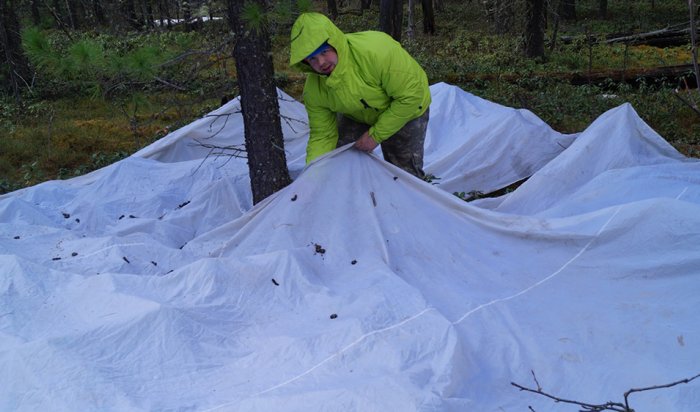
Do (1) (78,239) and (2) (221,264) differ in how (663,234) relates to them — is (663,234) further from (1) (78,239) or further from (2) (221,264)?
(1) (78,239)

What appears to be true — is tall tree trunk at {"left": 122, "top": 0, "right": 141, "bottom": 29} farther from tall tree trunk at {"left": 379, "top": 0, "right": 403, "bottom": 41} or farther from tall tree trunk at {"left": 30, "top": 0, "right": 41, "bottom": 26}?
tall tree trunk at {"left": 379, "top": 0, "right": 403, "bottom": 41}

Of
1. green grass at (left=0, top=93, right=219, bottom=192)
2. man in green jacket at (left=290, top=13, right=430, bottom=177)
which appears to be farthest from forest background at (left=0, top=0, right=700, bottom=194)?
man in green jacket at (left=290, top=13, right=430, bottom=177)

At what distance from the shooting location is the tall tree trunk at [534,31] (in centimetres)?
1107

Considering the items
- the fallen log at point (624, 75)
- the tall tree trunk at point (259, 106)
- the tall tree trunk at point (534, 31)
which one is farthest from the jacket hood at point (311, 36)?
the tall tree trunk at point (534, 31)

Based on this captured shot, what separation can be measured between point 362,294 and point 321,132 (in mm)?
1214

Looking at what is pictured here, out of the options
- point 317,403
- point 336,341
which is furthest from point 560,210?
point 317,403

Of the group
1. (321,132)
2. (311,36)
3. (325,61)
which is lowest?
(321,132)

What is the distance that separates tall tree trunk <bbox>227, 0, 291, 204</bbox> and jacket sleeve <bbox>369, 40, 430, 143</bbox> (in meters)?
0.64

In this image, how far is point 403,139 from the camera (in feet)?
12.4

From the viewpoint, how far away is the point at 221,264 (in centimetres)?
292

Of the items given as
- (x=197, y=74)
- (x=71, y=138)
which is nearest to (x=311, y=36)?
(x=197, y=74)

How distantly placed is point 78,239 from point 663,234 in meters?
3.04

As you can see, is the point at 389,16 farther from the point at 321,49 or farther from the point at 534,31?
the point at 321,49

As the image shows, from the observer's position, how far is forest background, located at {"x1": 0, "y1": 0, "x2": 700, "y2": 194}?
335 cm
